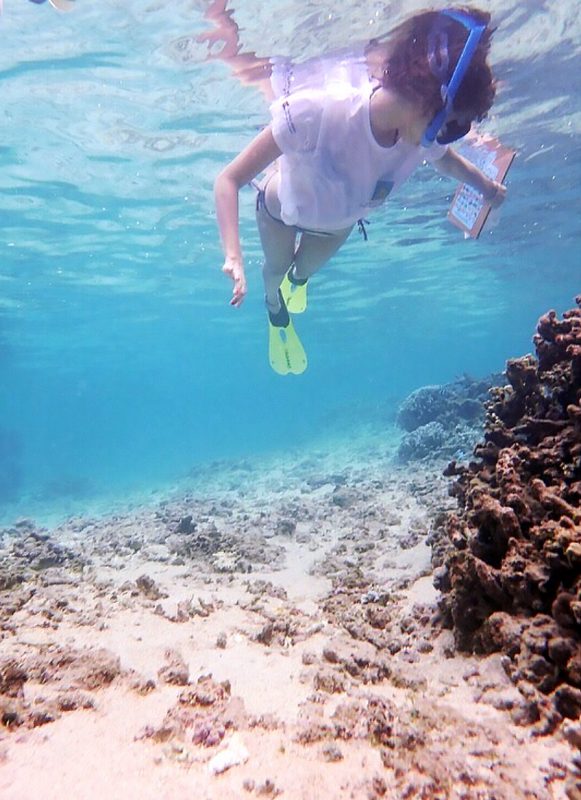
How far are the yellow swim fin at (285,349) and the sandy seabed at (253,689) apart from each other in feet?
8.74

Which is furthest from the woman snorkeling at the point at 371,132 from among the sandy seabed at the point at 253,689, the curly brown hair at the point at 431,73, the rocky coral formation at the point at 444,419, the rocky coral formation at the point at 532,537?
the rocky coral formation at the point at 444,419

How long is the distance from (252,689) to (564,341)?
3.61 m

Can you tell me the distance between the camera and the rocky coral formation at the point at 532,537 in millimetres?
2611

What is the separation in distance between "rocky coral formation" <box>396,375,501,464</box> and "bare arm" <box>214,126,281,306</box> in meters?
10.4

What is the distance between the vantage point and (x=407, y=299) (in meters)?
40.4

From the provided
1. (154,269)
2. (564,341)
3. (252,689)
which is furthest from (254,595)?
(154,269)

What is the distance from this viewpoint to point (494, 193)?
4.80 meters

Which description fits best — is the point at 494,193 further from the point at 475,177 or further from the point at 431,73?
the point at 431,73

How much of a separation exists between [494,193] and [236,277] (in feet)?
9.39

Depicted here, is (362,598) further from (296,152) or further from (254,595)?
(296,152)

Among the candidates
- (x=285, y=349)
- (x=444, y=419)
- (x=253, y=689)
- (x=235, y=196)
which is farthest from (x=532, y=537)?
(x=444, y=419)

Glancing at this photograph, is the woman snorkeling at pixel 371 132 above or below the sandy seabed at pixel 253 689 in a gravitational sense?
above

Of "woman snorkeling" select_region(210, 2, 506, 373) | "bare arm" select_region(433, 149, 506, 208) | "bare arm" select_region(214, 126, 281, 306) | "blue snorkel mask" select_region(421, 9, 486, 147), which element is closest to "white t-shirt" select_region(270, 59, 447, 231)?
"woman snorkeling" select_region(210, 2, 506, 373)

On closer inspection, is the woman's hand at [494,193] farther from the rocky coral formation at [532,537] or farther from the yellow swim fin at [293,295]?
the yellow swim fin at [293,295]
